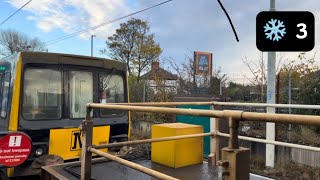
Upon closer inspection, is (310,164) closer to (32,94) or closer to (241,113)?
(32,94)

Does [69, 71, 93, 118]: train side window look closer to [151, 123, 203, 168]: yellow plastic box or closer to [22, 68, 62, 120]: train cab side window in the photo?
[22, 68, 62, 120]: train cab side window

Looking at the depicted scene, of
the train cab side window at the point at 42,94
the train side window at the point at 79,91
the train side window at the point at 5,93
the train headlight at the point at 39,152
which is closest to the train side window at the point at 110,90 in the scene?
the train side window at the point at 79,91

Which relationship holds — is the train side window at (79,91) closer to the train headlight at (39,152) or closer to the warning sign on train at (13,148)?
the train headlight at (39,152)

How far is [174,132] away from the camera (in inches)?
156

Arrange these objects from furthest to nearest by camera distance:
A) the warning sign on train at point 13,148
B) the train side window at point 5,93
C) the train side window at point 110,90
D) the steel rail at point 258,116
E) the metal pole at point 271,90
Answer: the metal pole at point 271,90 < the train side window at point 110,90 < the train side window at point 5,93 < the warning sign on train at point 13,148 < the steel rail at point 258,116

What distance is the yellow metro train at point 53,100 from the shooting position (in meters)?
4.70

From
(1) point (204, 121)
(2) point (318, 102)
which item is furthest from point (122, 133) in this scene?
(2) point (318, 102)

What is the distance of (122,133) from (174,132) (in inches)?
74.4

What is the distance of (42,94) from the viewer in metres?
4.90

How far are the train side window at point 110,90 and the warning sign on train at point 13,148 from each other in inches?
62.6

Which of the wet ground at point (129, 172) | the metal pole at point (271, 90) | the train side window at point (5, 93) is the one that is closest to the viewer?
the wet ground at point (129, 172)

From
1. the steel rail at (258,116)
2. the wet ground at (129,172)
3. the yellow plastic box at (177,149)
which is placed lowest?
the wet ground at (129,172)

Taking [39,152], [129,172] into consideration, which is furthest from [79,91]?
[129,172]

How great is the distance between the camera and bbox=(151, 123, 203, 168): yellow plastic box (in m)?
3.96
